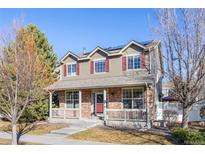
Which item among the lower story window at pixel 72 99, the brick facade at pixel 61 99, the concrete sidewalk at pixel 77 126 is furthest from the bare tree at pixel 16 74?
the brick facade at pixel 61 99

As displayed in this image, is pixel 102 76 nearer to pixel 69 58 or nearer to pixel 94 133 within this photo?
pixel 69 58

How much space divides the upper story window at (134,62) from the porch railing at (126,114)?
3.92 meters

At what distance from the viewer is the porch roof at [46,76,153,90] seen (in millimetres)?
19875

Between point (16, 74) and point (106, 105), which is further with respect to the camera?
point (106, 105)

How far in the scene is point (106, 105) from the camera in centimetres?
2189

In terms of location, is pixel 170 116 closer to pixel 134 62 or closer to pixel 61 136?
pixel 134 62

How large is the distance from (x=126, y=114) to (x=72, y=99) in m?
6.27

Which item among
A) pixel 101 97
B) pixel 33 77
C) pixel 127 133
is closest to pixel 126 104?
pixel 101 97

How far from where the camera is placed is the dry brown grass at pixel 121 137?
1411 cm

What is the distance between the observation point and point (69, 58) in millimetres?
26109

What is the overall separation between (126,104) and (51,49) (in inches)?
441

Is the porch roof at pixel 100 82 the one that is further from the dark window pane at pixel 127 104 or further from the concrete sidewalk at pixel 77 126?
the concrete sidewalk at pixel 77 126

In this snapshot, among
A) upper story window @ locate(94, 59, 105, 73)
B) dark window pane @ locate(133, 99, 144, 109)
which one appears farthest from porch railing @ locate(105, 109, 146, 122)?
upper story window @ locate(94, 59, 105, 73)

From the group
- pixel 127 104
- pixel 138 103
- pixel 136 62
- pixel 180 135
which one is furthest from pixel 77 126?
pixel 180 135
